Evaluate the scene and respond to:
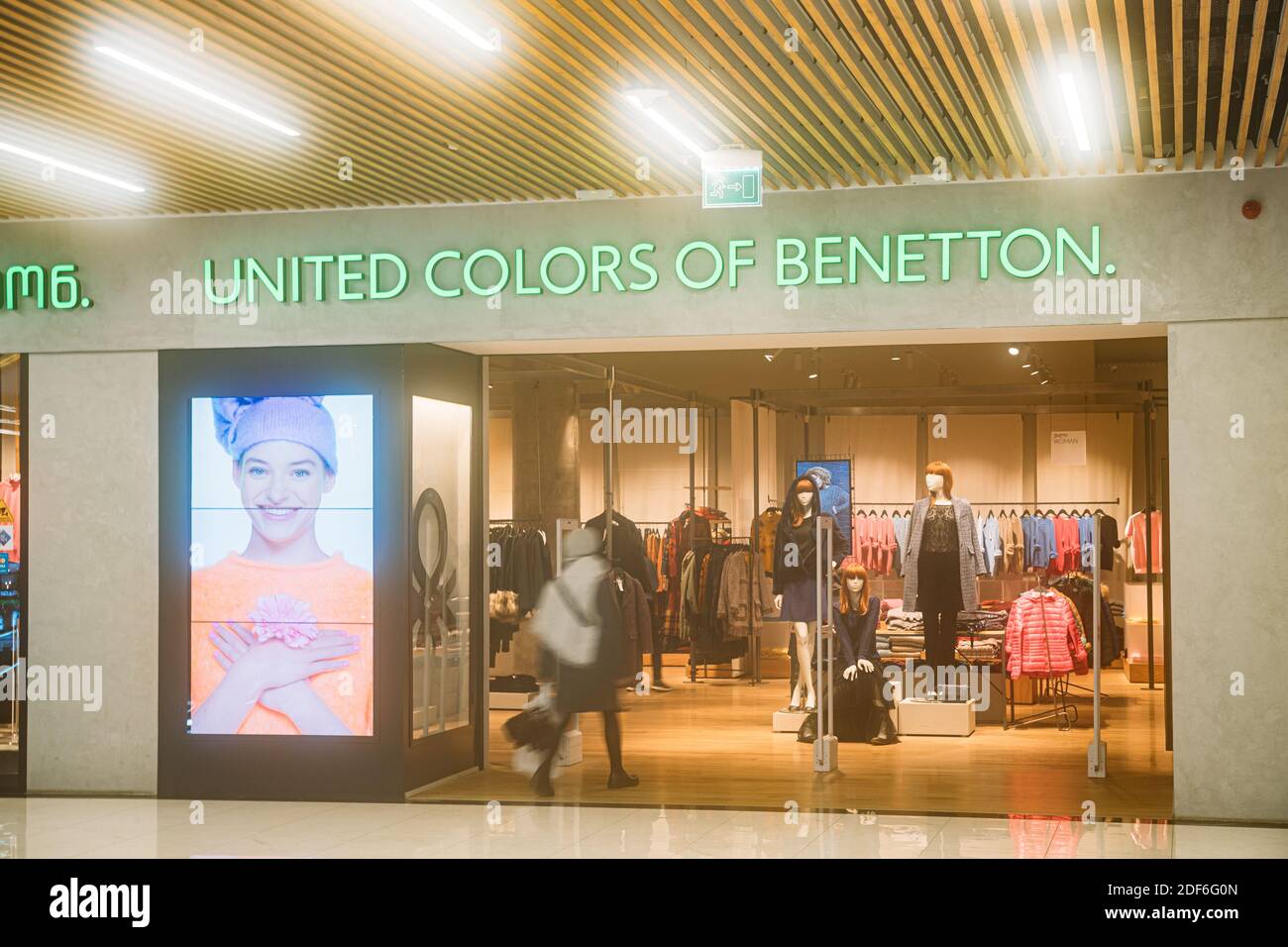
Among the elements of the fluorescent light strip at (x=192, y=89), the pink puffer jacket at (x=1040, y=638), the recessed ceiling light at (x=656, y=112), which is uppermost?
the fluorescent light strip at (x=192, y=89)

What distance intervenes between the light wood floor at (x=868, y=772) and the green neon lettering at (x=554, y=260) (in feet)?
9.18

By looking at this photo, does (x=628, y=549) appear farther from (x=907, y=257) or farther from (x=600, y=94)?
(x=600, y=94)

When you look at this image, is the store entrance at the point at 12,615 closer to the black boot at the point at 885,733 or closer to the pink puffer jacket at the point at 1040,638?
the black boot at the point at 885,733

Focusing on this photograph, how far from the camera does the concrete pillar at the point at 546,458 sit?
14109 mm

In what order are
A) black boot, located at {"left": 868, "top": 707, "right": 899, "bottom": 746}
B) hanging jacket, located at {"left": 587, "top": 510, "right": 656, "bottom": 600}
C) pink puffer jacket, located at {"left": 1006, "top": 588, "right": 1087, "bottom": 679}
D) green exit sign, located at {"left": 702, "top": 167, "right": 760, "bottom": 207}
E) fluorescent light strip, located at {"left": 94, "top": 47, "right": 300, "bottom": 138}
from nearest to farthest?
fluorescent light strip, located at {"left": 94, "top": 47, "right": 300, "bottom": 138} → green exit sign, located at {"left": 702, "top": 167, "right": 760, "bottom": 207} → black boot, located at {"left": 868, "top": 707, "right": 899, "bottom": 746} → pink puffer jacket, located at {"left": 1006, "top": 588, "right": 1087, "bottom": 679} → hanging jacket, located at {"left": 587, "top": 510, "right": 656, "bottom": 600}

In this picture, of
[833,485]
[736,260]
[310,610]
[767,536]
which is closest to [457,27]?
[736,260]

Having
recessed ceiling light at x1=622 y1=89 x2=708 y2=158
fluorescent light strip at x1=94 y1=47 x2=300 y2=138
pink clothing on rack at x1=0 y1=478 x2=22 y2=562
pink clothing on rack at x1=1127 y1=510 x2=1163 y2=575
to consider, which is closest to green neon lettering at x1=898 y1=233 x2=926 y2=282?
recessed ceiling light at x1=622 y1=89 x2=708 y2=158

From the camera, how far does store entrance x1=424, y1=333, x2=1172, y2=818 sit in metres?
8.82

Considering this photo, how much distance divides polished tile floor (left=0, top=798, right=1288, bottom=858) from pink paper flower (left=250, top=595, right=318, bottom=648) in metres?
0.92

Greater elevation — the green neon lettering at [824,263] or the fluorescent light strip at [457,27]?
the fluorescent light strip at [457,27]

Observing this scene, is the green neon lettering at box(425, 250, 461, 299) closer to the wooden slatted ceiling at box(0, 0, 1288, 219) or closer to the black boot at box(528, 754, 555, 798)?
the wooden slatted ceiling at box(0, 0, 1288, 219)

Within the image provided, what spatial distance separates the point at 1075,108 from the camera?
20.5 ft

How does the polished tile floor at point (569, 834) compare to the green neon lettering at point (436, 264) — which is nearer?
the polished tile floor at point (569, 834)

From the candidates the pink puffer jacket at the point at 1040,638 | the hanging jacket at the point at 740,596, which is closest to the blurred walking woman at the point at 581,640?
the pink puffer jacket at the point at 1040,638
